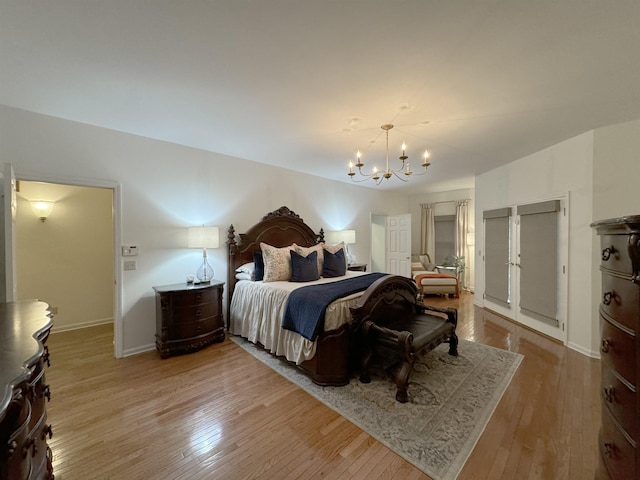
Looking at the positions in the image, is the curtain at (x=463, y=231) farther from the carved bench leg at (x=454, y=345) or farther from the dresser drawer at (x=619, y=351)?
the dresser drawer at (x=619, y=351)

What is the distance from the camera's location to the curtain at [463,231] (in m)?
6.41

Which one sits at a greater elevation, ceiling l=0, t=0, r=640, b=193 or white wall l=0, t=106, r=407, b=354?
ceiling l=0, t=0, r=640, b=193

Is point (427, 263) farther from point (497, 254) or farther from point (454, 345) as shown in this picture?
point (454, 345)

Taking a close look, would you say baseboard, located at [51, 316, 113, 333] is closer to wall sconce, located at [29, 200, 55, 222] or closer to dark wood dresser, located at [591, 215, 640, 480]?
wall sconce, located at [29, 200, 55, 222]

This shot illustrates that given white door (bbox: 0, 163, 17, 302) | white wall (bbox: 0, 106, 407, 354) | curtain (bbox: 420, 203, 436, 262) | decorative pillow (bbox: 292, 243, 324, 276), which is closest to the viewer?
white door (bbox: 0, 163, 17, 302)

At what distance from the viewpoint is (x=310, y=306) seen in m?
2.42

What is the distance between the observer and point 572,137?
10.4ft

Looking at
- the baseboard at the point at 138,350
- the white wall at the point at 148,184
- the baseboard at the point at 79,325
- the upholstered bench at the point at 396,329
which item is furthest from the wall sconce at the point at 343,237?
the baseboard at the point at 79,325

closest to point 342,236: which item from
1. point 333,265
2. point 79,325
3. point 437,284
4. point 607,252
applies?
point 333,265

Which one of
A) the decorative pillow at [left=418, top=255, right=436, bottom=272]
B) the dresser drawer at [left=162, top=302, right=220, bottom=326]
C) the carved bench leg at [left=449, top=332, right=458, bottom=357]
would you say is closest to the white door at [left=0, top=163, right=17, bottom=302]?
the dresser drawer at [left=162, top=302, right=220, bottom=326]

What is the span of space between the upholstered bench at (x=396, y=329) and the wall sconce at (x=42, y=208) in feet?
14.6

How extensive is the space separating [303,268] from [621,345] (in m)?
2.82

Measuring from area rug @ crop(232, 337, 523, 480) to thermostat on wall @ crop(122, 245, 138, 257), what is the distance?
1.93 meters

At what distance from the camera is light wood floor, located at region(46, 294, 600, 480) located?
1.50 m
